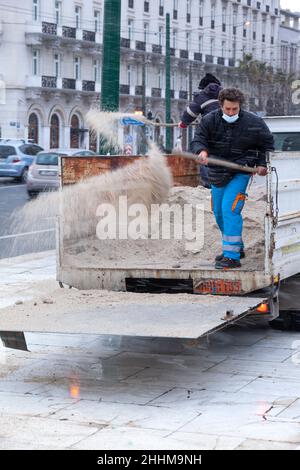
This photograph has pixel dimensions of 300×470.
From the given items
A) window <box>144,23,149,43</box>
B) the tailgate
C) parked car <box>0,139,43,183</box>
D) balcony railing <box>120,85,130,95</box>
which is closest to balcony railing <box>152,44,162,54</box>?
window <box>144,23,149,43</box>

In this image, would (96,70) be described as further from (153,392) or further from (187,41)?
(153,392)

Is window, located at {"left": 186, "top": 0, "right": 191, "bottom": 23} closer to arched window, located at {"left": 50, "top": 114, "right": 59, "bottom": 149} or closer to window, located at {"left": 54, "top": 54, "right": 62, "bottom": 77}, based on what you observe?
window, located at {"left": 54, "top": 54, "right": 62, "bottom": 77}

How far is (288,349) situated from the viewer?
8344 millimetres

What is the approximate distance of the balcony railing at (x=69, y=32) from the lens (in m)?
62.2

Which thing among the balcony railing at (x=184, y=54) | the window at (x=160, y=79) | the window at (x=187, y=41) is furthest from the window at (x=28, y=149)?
the window at (x=187, y=41)

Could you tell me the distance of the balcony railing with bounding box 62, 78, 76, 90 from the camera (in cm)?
6270

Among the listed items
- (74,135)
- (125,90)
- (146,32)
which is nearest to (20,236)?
(74,135)

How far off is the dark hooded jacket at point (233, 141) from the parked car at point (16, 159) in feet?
91.2

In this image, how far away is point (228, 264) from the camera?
815 centimetres

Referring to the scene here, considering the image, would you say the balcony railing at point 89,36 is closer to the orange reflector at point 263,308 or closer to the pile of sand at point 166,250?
the pile of sand at point 166,250

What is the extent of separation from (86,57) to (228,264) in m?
59.2

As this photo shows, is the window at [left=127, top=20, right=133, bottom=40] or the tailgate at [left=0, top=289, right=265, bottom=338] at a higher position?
the window at [left=127, top=20, right=133, bottom=40]

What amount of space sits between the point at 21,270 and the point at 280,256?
6.12 meters

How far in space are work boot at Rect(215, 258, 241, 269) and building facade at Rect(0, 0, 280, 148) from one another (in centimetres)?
3899
